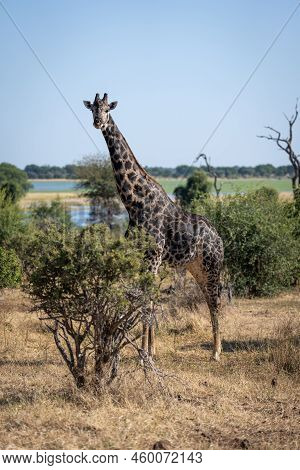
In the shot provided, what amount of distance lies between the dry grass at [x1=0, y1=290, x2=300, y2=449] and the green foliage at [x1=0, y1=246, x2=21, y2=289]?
274 cm

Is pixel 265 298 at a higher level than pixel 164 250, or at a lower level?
lower

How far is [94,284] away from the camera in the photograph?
812 cm

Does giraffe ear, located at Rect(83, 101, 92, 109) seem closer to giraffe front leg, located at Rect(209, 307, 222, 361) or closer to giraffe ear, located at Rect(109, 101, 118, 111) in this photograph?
giraffe ear, located at Rect(109, 101, 118, 111)

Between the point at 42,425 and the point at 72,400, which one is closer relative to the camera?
the point at 42,425

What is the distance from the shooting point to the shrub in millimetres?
8000

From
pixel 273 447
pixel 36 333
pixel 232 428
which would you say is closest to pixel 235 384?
pixel 232 428

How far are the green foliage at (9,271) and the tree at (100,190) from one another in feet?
101

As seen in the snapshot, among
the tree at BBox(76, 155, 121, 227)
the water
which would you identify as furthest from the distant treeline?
the tree at BBox(76, 155, 121, 227)

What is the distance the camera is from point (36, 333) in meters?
12.8

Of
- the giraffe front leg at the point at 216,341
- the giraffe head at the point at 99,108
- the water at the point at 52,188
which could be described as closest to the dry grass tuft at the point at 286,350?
the giraffe front leg at the point at 216,341
